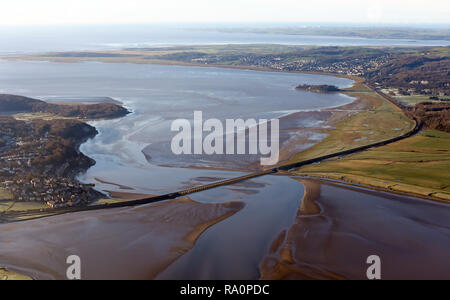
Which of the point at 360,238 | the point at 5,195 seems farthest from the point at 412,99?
the point at 5,195

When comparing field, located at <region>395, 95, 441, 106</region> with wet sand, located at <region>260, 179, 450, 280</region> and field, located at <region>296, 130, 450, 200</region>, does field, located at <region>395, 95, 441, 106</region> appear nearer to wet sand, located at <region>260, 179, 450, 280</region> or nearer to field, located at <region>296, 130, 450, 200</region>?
field, located at <region>296, 130, 450, 200</region>

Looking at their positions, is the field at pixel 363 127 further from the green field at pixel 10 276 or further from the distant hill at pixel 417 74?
the green field at pixel 10 276

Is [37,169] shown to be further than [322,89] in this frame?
No

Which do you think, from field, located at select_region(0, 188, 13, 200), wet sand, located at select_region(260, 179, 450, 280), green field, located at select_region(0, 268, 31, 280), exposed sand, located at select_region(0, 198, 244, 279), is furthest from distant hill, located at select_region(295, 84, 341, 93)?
green field, located at select_region(0, 268, 31, 280)

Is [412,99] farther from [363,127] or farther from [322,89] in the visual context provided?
[363,127]

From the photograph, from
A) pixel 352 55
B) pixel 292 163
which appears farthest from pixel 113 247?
pixel 352 55
